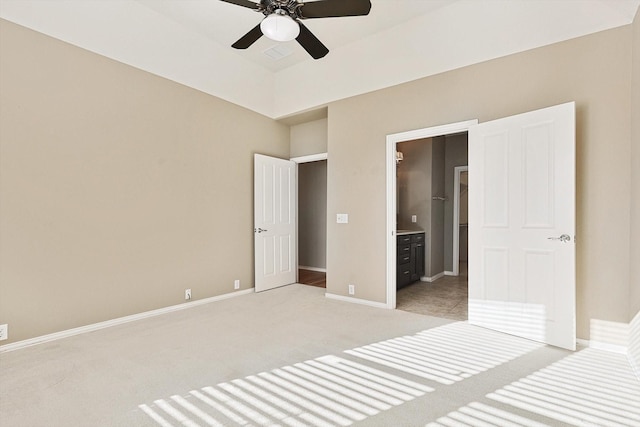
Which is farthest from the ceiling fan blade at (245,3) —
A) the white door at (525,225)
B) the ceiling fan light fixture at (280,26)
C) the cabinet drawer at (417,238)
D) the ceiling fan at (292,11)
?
the cabinet drawer at (417,238)

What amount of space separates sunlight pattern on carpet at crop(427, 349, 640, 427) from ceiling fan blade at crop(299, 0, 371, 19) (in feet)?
9.22

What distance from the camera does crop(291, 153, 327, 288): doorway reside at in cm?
675

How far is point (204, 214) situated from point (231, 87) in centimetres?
190

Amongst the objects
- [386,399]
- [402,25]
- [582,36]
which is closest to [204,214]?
[386,399]

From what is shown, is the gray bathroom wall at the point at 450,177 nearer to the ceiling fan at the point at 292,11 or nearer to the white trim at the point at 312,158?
the white trim at the point at 312,158

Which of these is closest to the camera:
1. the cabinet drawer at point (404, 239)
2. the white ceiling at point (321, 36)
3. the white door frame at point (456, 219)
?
the white ceiling at point (321, 36)

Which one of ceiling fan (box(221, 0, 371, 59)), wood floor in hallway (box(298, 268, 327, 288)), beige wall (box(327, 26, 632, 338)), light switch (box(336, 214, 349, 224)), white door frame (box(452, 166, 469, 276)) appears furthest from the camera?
white door frame (box(452, 166, 469, 276))

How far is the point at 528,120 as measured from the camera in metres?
2.80

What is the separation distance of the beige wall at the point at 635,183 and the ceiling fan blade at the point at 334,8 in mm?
2132

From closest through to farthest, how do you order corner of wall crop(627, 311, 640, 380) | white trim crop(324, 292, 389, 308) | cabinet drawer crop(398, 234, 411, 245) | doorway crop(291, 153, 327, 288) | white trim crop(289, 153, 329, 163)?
corner of wall crop(627, 311, 640, 380)
white trim crop(324, 292, 389, 308)
cabinet drawer crop(398, 234, 411, 245)
white trim crop(289, 153, 329, 163)
doorway crop(291, 153, 327, 288)

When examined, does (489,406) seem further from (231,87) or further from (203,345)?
(231,87)

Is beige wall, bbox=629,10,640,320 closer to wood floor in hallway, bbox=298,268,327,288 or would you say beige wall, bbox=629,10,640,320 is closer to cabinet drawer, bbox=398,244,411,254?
cabinet drawer, bbox=398,244,411,254

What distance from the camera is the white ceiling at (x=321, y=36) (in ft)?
9.18

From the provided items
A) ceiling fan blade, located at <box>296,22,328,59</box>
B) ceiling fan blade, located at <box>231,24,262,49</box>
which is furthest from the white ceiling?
ceiling fan blade, located at <box>296,22,328,59</box>
